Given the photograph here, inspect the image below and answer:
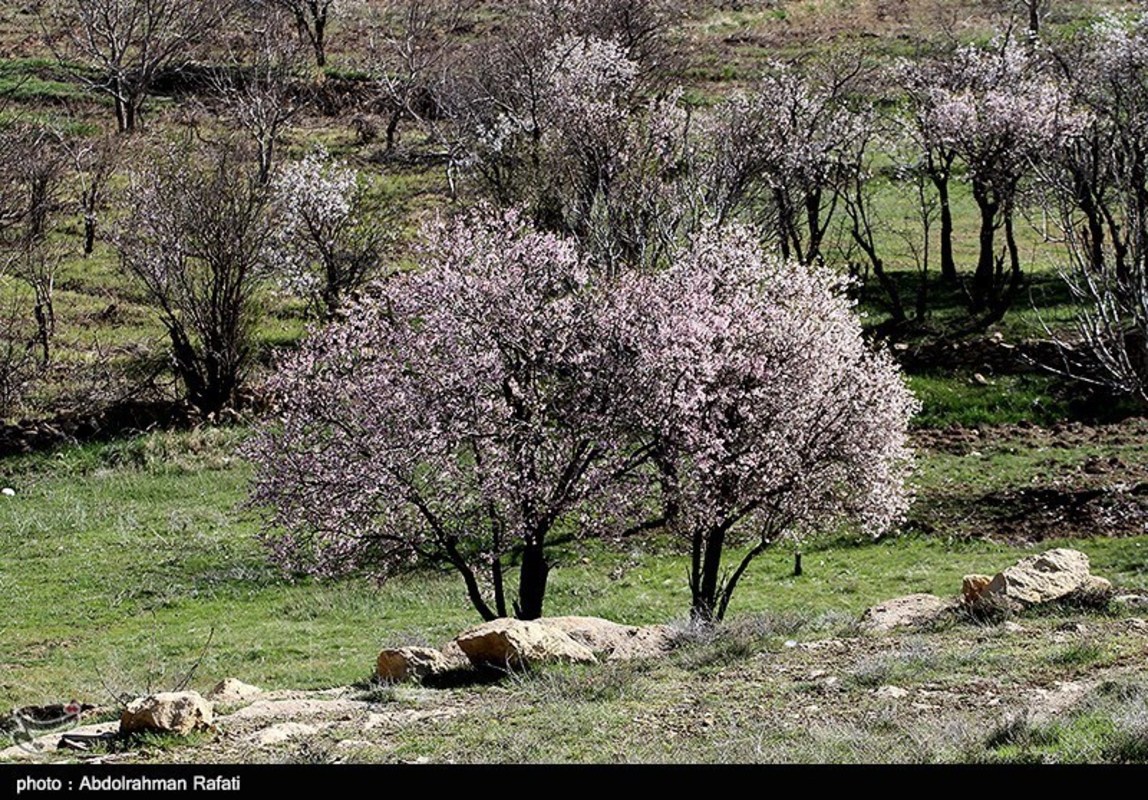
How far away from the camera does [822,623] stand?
1603 centimetres

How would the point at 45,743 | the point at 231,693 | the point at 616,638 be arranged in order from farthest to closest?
the point at 616,638 < the point at 231,693 < the point at 45,743

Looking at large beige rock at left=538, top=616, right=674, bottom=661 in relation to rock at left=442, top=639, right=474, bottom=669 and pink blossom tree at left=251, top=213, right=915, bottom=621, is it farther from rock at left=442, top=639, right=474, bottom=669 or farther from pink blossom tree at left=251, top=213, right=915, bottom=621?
pink blossom tree at left=251, top=213, right=915, bottom=621

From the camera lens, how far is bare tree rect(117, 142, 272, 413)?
3425 centimetres

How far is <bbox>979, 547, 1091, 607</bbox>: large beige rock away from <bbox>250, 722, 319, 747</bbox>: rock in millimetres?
8247

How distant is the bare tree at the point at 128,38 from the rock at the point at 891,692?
5059 cm

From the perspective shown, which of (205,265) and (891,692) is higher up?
(205,265)

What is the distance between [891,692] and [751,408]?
249 inches

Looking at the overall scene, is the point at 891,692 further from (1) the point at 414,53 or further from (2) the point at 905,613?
(1) the point at 414,53

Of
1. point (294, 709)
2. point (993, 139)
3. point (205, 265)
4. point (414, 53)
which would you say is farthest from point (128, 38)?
point (294, 709)

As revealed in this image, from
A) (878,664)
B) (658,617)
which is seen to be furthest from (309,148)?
(878,664)

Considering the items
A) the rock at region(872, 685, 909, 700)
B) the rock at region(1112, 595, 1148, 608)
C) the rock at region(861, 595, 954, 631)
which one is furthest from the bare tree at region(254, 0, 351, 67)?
the rock at region(872, 685, 909, 700)

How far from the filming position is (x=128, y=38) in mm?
58625

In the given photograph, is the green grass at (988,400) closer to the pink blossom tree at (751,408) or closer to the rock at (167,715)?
the pink blossom tree at (751,408)

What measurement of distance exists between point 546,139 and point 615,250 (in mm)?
8360
